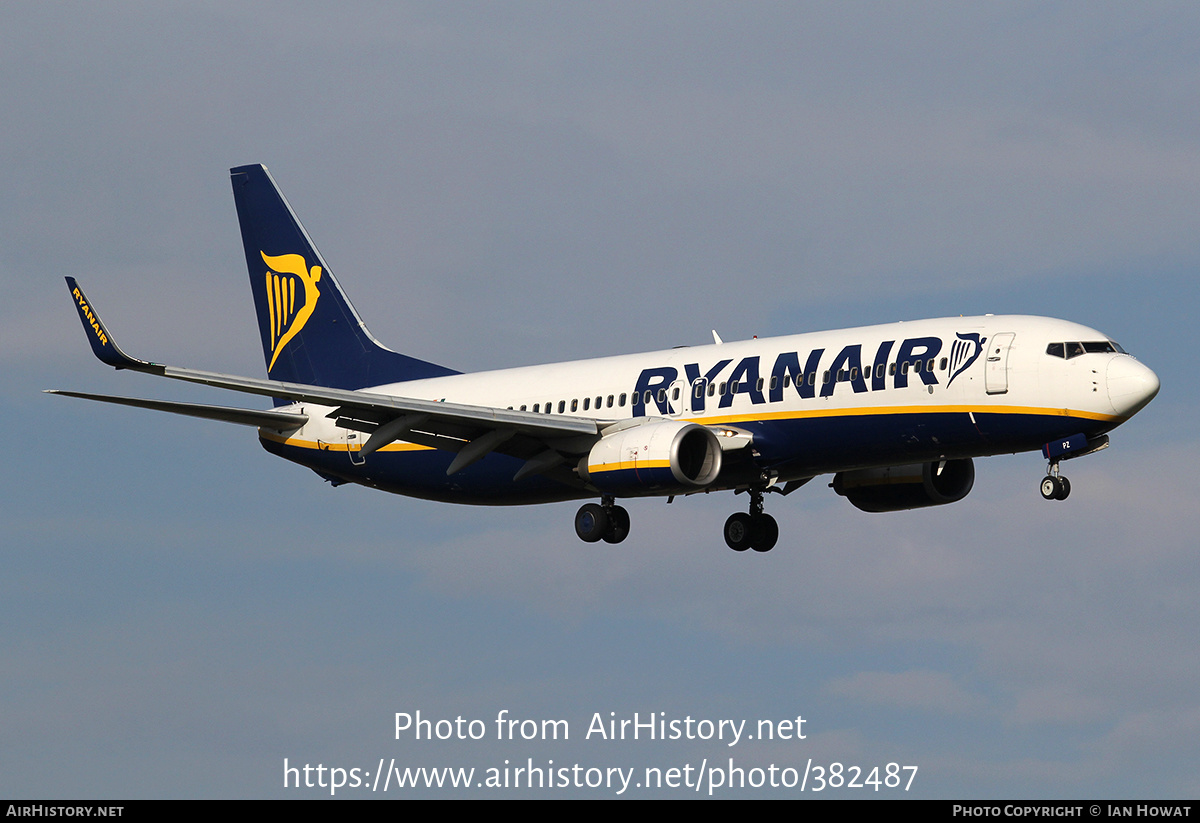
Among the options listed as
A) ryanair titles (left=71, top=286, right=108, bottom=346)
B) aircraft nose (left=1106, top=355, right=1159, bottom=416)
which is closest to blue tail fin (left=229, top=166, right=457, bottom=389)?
ryanair titles (left=71, top=286, right=108, bottom=346)

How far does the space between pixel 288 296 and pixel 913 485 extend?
2247 centimetres

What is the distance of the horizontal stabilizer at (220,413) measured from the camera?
41831 mm

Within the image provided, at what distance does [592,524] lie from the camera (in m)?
45.3

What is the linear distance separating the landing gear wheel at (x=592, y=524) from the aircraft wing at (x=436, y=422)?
159 centimetres

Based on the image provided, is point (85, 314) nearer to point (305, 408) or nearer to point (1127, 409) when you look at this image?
point (305, 408)

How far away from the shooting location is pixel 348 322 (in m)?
56.2

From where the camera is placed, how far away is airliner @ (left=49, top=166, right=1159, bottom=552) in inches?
1550

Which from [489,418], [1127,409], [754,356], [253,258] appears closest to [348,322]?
[253,258]

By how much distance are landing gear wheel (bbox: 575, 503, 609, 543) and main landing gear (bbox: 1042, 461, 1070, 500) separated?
11906 mm

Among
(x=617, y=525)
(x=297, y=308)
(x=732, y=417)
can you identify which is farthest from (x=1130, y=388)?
A: (x=297, y=308)

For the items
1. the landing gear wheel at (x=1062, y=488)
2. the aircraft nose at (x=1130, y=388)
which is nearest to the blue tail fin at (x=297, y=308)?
the landing gear wheel at (x=1062, y=488)

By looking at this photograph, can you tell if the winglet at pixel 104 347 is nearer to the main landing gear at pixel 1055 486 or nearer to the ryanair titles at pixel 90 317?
the ryanair titles at pixel 90 317

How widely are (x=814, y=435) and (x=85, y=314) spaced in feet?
57.7

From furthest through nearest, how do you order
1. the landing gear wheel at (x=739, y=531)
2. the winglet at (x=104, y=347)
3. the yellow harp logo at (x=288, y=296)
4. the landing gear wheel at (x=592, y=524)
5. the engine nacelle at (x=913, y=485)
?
the yellow harp logo at (x=288, y=296)
the landing gear wheel at (x=739, y=531)
the engine nacelle at (x=913, y=485)
the landing gear wheel at (x=592, y=524)
the winglet at (x=104, y=347)
